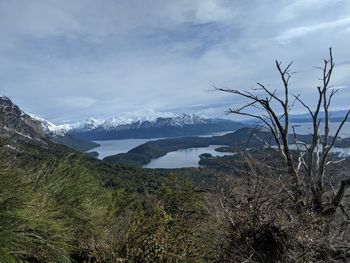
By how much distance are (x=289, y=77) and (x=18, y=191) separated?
20.4 feet

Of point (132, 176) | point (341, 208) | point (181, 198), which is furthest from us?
point (132, 176)

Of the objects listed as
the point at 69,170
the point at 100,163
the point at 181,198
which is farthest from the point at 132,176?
the point at 69,170

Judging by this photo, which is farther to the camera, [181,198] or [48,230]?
[181,198]

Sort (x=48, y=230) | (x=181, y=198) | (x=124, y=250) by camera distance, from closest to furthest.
A: (x=48, y=230)
(x=124, y=250)
(x=181, y=198)

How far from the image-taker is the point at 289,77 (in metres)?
9.30

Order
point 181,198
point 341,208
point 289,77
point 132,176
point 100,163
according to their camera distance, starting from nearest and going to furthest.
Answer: point 341,208, point 289,77, point 181,198, point 132,176, point 100,163

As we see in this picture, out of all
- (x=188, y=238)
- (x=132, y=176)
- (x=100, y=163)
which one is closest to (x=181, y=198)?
(x=188, y=238)

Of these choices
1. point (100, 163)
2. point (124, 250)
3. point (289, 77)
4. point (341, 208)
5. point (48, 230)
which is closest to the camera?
point (48, 230)

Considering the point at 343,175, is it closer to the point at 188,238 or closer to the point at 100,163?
the point at 188,238

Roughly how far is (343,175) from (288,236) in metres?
3.26

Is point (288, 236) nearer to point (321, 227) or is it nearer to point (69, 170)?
point (321, 227)

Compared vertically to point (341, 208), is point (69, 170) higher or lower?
higher

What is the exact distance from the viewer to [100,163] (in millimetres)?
117500

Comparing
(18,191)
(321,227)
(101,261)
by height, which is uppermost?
(18,191)
